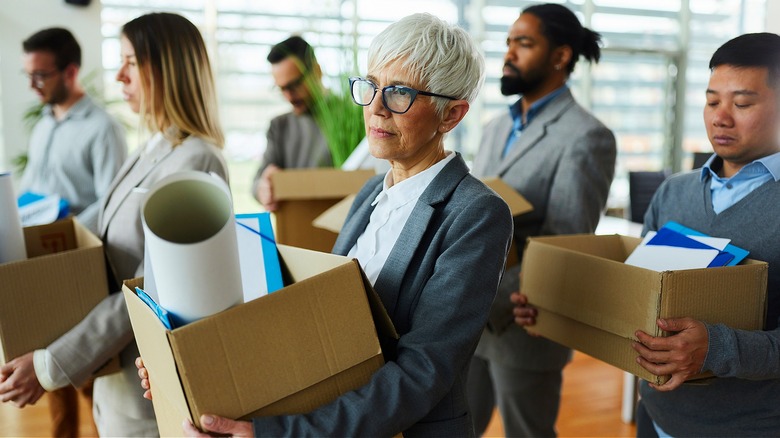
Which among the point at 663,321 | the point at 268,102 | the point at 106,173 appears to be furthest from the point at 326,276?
the point at 268,102

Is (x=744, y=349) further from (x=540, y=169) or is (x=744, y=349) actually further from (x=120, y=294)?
(x=120, y=294)

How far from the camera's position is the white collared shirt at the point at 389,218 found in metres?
1.23

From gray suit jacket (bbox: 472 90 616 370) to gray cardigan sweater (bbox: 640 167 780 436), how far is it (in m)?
0.44

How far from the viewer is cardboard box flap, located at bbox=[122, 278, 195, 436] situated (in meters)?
0.87

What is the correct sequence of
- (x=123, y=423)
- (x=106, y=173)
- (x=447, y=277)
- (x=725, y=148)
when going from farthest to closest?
1. (x=106, y=173)
2. (x=123, y=423)
3. (x=725, y=148)
4. (x=447, y=277)

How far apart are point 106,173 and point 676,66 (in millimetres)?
6925

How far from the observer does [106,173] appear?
2.47 meters

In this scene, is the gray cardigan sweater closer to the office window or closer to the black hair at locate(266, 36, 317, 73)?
the black hair at locate(266, 36, 317, 73)

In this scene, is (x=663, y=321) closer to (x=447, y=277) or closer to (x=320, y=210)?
(x=447, y=277)

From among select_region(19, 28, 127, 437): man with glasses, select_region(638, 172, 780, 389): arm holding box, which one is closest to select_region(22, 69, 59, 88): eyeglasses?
select_region(19, 28, 127, 437): man with glasses

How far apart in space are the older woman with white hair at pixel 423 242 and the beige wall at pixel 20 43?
4.28m

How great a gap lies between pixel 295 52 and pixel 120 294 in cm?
171

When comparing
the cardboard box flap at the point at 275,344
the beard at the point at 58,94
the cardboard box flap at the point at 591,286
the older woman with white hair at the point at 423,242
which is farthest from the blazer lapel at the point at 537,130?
the beard at the point at 58,94

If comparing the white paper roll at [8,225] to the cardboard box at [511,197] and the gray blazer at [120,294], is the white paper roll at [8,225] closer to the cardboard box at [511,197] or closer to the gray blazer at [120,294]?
the gray blazer at [120,294]
